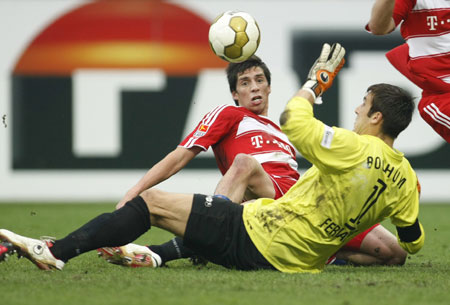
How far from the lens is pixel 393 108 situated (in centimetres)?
490

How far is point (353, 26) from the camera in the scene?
13188 mm

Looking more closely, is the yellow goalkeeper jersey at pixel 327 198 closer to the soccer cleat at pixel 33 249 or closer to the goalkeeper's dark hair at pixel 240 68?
the soccer cleat at pixel 33 249

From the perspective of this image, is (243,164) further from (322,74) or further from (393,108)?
(393,108)

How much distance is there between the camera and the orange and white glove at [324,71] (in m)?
4.88

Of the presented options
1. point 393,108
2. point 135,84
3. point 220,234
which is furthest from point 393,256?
point 135,84

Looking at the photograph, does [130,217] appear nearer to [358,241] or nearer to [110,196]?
[358,241]

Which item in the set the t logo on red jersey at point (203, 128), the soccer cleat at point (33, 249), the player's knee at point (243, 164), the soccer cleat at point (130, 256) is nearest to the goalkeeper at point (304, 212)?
the soccer cleat at point (33, 249)

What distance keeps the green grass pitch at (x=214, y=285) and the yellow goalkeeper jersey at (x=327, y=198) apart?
0.19 m

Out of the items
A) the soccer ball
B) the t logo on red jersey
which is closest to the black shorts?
the t logo on red jersey

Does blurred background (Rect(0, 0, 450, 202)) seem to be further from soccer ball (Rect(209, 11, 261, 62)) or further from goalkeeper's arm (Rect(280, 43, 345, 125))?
goalkeeper's arm (Rect(280, 43, 345, 125))

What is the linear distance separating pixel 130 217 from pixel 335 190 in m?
1.25

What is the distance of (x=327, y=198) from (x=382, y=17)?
4.83ft

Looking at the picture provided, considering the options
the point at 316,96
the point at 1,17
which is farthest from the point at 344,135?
the point at 1,17

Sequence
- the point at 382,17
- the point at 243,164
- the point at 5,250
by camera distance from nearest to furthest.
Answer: the point at 5,250
the point at 382,17
the point at 243,164
